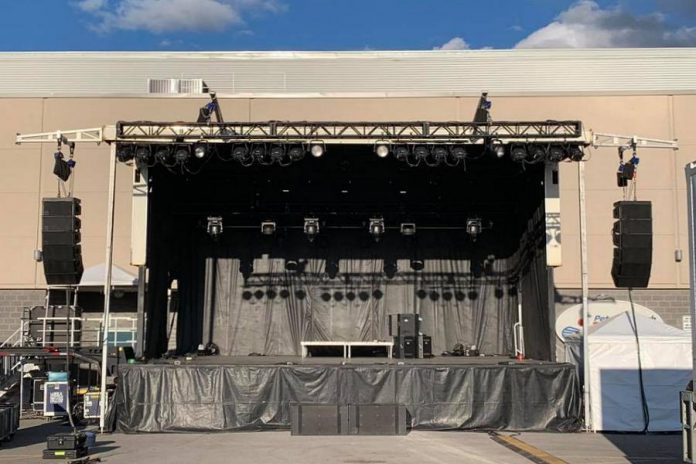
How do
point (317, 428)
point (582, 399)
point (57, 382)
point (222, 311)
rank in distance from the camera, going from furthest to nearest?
point (222, 311) → point (57, 382) → point (582, 399) → point (317, 428)

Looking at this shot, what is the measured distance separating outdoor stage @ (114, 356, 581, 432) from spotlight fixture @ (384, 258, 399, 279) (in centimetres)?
561

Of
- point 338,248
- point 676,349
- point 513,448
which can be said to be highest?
point 338,248

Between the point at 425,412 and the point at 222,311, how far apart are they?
7.16 m

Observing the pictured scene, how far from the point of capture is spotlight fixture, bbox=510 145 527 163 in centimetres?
1339

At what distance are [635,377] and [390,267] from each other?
7.11 metres

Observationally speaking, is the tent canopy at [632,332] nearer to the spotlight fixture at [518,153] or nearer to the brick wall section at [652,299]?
the spotlight fixture at [518,153]

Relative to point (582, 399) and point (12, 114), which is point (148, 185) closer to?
point (12, 114)

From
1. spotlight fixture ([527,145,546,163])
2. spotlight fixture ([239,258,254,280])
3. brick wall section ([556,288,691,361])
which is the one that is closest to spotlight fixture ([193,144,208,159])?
spotlight fixture ([239,258,254,280])

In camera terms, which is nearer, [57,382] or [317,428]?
[317,428]

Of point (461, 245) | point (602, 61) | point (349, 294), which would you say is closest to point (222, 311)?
point (349, 294)

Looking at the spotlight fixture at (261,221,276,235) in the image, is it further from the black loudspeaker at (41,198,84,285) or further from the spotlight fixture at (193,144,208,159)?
the black loudspeaker at (41,198,84,285)

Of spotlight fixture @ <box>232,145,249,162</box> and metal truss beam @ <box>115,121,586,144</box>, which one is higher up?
metal truss beam @ <box>115,121,586,144</box>

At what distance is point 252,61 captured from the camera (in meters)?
20.8

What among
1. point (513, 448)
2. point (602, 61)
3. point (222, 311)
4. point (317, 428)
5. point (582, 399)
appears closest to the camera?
point (513, 448)
